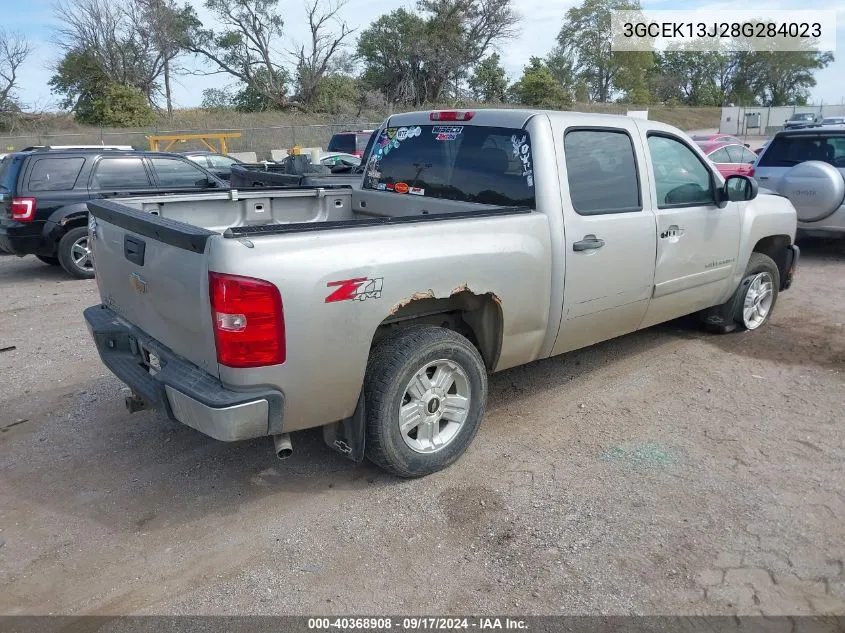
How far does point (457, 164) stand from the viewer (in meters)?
4.34

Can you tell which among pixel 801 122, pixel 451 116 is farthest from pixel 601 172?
pixel 801 122

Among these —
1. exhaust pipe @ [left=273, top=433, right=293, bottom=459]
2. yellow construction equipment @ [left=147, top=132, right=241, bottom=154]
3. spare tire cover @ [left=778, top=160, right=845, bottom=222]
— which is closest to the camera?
exhaust pipe @ [left=273, top=433, right=293, bottom=459]

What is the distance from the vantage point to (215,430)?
2910 mm

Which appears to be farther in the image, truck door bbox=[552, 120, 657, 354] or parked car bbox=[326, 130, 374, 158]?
parked car bbox=[326, 130, 374, 158]

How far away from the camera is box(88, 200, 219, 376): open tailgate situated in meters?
2.92

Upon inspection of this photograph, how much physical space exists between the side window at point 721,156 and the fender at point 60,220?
480 inches

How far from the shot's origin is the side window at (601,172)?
13.4 feet

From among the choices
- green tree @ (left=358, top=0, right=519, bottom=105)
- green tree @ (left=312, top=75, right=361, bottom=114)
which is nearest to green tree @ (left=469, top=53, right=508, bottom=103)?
A: green tree @ (left=358, top=0, right=519, bottom=105)

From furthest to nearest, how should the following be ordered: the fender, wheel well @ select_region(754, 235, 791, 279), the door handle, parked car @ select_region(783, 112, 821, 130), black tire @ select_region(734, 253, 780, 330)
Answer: parked car @ select_region(783, 112, 821, 130) → the fender → wheel well @ select_region(754, 235, 791, 279) → black tire @ select_region(734, 253, 780, 330) → the door handle

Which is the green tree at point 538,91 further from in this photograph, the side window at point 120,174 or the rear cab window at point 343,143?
the side window at point 120,174

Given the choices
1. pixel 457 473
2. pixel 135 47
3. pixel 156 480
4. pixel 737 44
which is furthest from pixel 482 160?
pixel 737 44

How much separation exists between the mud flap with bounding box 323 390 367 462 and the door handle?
5.27ft

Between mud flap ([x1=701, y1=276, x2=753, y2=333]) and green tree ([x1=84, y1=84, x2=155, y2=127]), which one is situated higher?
green tree ([x1=84, y1=84, x2=155, y2=127])

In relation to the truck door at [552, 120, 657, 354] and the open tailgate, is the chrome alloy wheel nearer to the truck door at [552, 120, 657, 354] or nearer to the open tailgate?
the truck door at [552, 120, 657, 354]
